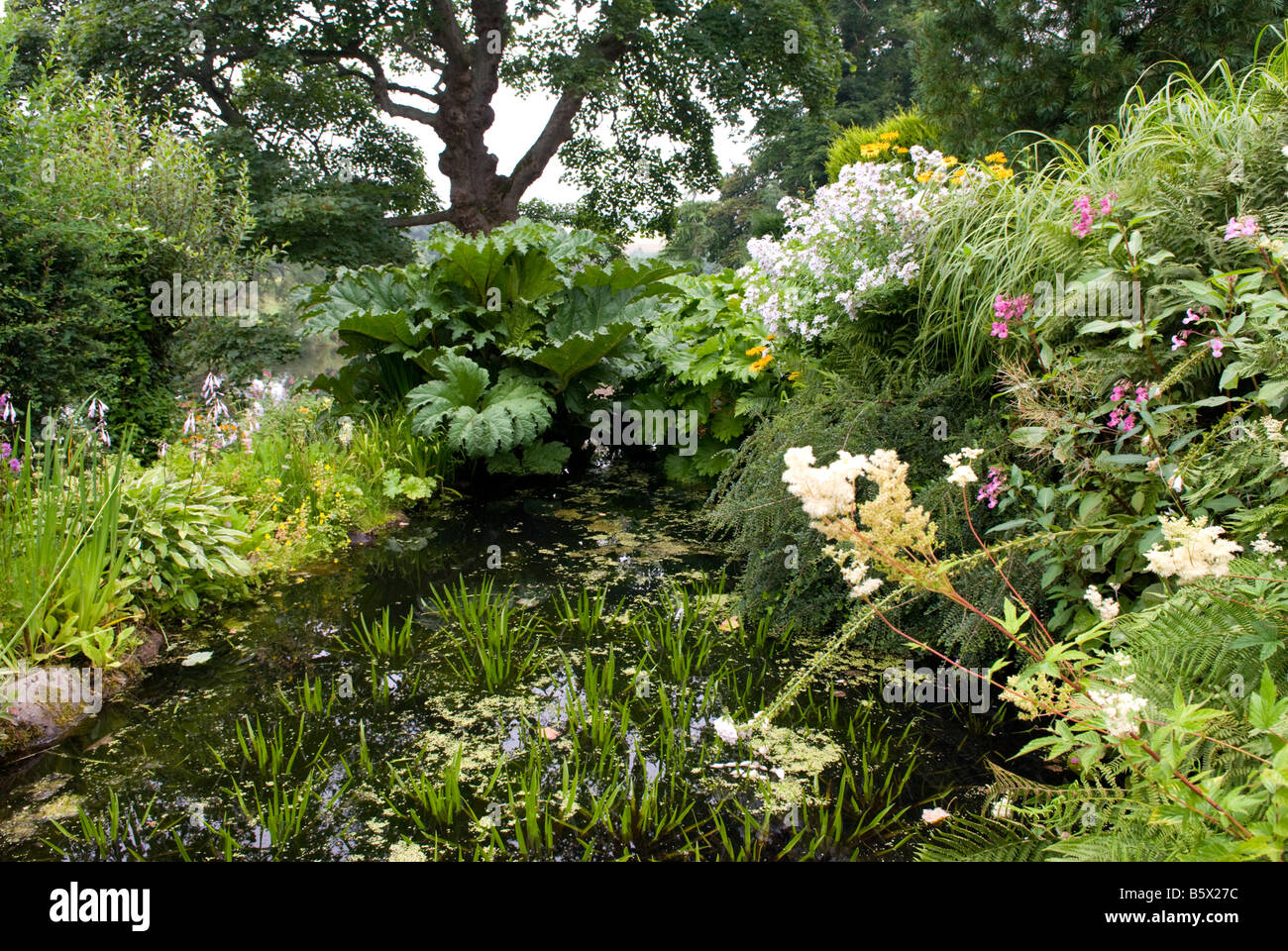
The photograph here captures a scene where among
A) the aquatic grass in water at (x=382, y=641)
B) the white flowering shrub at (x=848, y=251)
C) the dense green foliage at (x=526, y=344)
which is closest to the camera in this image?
the aquatic grass in water at (x=382, y=641)

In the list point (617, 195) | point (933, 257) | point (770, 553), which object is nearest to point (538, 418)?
point (770, 553)

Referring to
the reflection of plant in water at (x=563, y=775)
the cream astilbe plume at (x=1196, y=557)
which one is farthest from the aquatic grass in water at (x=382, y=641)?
the cream astilbe plume at (x=1196, y=557)

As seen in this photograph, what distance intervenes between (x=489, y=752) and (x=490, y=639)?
0.62 m

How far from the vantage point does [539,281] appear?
550 cm

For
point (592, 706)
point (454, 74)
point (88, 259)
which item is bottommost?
point (592, 706)

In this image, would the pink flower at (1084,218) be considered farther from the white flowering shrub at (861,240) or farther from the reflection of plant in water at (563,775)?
the reflection of plant in water at (563,775)

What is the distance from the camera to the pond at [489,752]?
76.0 inches

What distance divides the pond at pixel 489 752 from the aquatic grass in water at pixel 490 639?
0.04m

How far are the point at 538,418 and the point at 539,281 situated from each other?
1036 mm

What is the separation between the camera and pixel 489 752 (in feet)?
7.64

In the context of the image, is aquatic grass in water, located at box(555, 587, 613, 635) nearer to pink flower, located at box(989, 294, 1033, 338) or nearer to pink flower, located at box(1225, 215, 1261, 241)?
pink flower, located at box(989, 294, 1033, 338)

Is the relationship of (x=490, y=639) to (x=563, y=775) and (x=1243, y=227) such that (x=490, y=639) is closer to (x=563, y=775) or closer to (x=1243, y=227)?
(x=563, y=775)

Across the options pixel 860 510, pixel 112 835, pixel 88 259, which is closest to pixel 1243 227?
pixel 860 510

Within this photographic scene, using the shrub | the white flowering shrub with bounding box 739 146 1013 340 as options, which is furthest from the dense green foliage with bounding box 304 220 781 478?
the shrub
